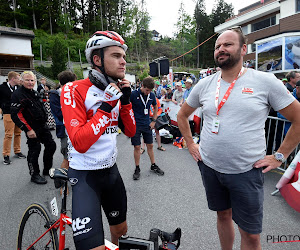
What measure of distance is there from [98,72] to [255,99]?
4.17 ft

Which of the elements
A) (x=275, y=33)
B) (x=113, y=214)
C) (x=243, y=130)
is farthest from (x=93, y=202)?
(x=275, y=33)

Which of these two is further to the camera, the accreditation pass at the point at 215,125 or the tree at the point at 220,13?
the tree at the point at 220,13

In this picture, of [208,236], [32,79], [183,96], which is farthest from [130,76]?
[208,236]

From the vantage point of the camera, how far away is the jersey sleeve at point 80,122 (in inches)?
53.5

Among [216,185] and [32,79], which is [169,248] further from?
[32,79]

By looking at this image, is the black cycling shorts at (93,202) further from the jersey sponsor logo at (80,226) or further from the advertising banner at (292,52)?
the advertising banner at (292,52)

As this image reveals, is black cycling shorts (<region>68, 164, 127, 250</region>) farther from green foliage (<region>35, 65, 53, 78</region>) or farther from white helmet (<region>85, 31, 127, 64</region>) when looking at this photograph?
green foliage (<region>35, 65, 53, 78</region>)

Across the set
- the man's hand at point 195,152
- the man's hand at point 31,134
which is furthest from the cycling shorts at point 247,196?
the man's hand at point 31,134

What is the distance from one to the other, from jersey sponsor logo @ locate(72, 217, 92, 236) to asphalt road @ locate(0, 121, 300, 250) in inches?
30.3

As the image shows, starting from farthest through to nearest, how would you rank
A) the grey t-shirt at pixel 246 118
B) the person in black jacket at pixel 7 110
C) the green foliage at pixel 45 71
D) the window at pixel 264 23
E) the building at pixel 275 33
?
1. the green foliage at pixel 45 71
2. the window at pixel 264 23
3. the building at pixel 275 33
4. the person in black jacket at pixel 7 110
5. the grey t-shirt at pixel 246 118

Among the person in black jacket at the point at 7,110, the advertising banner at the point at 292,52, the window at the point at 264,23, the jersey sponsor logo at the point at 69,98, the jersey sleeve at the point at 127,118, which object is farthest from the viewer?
the window at the point at 264,23

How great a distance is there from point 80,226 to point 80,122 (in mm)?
722

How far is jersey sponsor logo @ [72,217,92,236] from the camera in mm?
1399

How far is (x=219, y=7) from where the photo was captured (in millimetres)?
53031
